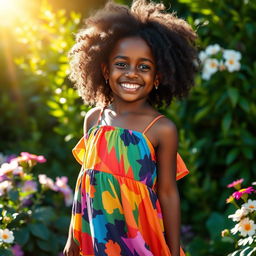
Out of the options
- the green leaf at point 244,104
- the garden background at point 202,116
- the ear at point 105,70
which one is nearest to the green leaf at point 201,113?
the garden background at point 202,116

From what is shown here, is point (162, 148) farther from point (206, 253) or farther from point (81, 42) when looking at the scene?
point (206, 253)

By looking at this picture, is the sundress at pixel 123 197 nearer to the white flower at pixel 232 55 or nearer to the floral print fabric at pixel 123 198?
the floral print fabric at pixel 123 198

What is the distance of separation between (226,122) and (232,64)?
38cm

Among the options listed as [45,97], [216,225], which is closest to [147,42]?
[216,225]

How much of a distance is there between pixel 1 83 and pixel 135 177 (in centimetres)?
347

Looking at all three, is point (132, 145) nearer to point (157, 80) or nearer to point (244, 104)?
point (157, 80)

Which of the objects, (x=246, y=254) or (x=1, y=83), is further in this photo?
(x=1, y=83)

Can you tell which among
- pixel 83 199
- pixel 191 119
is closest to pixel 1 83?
pixel 191 119

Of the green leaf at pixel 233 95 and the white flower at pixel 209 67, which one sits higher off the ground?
the white flower at pixel 209 67

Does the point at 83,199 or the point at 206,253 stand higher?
the point at 83,199

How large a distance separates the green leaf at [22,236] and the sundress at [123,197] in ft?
3.10

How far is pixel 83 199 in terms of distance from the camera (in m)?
2.62

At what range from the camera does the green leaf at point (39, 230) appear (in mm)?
3475

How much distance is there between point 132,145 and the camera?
253 centimetres
